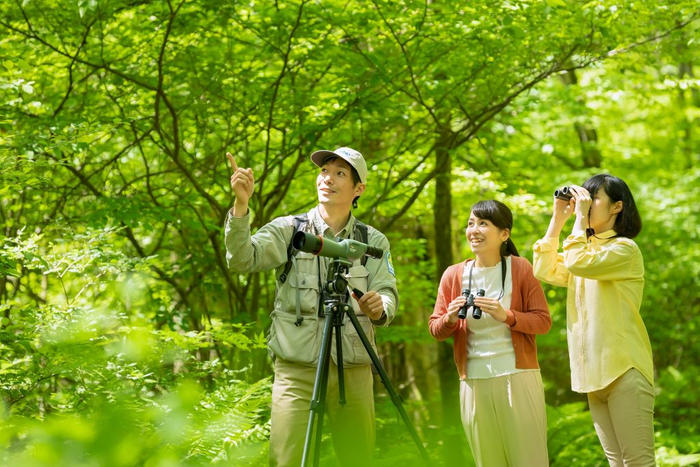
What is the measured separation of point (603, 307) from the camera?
10.7ft

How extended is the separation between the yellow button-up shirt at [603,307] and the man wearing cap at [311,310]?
818 millimetres

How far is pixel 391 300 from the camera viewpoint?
3084 mm

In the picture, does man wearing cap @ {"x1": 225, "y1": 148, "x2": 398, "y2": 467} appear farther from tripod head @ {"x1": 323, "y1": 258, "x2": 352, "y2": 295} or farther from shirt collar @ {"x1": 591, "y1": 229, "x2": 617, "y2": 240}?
shirt collar @ {"x1": 591, "y1": 229, "x2": 617, "y2": 240}

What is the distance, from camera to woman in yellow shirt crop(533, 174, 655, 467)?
313 centimetres

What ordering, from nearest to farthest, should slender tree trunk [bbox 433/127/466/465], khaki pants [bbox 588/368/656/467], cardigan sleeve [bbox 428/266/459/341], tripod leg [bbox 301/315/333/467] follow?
tripod leg [bbox 301/315/333/467] → khaki pants [bbox 588/368/656/467] → cardigan sleeve [bbox 428/266/459/341] → slender tree trunk [bbox 433/127/466/465]

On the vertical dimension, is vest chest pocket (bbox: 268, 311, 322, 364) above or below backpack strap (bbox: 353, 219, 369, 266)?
below

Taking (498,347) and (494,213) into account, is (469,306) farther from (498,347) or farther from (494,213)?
(494,213)

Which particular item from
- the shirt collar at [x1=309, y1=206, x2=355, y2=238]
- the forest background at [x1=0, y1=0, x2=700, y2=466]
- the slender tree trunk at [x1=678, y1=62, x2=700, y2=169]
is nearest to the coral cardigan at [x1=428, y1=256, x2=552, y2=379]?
the shirt collar at [x1=309, y1=206, x2=355, y2=238]

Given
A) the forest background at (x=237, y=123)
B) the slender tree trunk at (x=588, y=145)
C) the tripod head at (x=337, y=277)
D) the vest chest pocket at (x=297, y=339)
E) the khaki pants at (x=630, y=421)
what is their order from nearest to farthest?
the tripod head at (x=337, y=277) → the vest chest pocket at (x=297, y=339) → the khaki pants at (x=630, y=421) → the forest background at (x=237, y=123) → the slender tree trunk at (x=588, y=145)

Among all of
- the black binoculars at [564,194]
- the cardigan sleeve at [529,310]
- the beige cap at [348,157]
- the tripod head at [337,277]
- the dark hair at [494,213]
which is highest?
the beige cap at [348,157]

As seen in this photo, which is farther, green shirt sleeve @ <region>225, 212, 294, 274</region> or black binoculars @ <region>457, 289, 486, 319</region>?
black binoculars @ <region>457, 289, 486, 319</region>

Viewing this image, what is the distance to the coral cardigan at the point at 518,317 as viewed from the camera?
125 inches

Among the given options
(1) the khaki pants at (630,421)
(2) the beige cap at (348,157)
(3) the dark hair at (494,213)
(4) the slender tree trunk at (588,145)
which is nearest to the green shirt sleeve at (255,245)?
(2) the beige cap at (348,157)

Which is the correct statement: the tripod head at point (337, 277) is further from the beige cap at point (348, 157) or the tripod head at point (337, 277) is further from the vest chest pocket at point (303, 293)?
the beige cap at point (348, 157)
